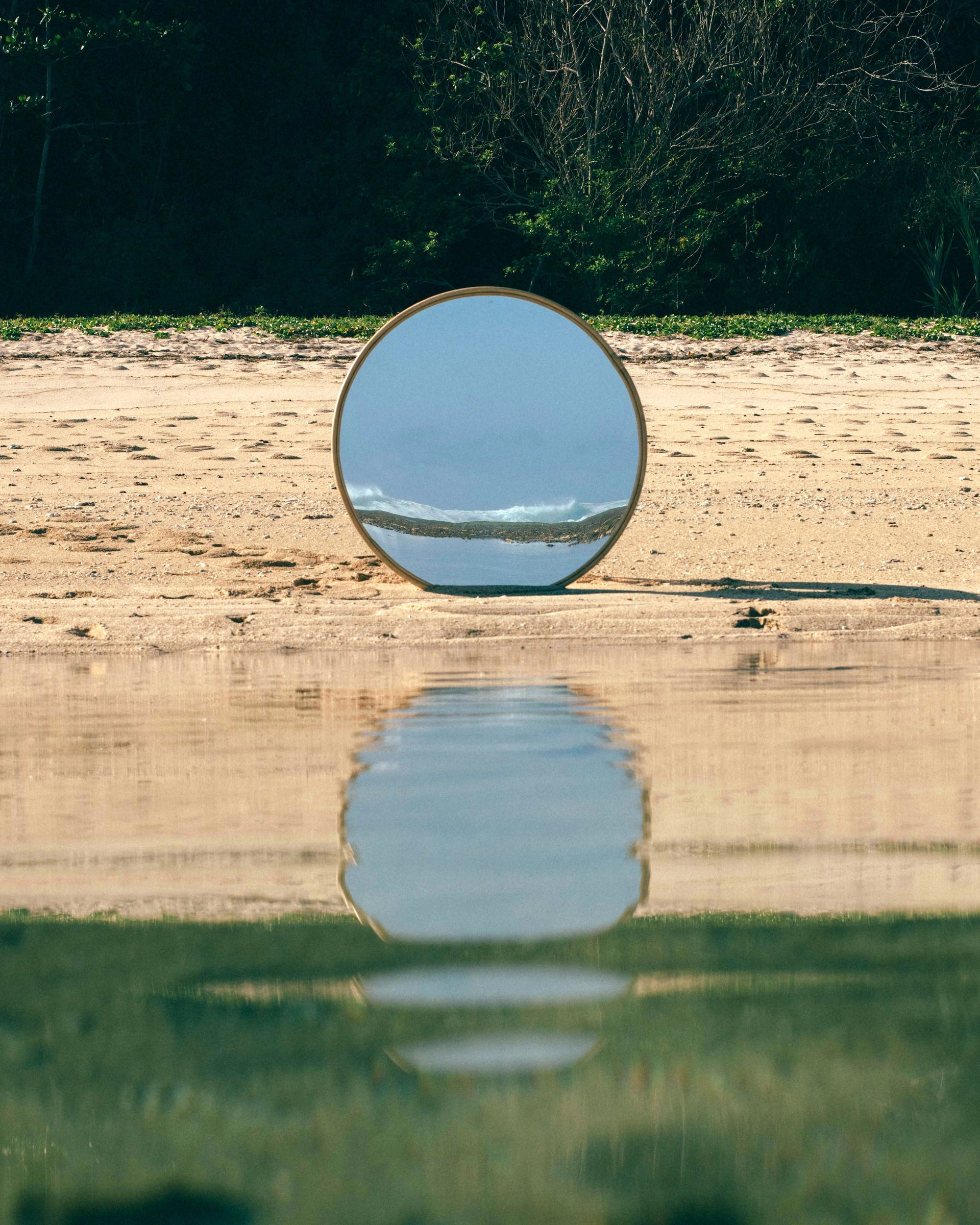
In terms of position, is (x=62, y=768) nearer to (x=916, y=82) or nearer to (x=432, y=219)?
(x=432, y=219)

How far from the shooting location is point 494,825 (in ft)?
10.0

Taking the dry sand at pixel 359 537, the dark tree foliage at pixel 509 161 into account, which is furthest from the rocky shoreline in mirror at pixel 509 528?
the dark tree foliage at pixel 509 161

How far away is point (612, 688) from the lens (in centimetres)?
491

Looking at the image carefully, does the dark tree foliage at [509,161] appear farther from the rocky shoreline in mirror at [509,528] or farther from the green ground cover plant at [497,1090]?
the green ground cover plant at [497,1090]

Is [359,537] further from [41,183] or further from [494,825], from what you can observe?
[41,183]

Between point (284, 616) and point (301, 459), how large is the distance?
3.34m

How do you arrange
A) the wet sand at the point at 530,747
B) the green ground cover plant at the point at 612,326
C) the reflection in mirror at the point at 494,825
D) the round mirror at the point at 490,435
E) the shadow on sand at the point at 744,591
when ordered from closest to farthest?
the reflection in mirror at the point at 494,825 < the wet sand at the point at 530,747 < the round mirror at the point at 490,435 < the shadow on sand at the point at 744,591 < the green ground cover plant at the point at 612,326

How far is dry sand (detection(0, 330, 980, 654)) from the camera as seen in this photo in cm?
624

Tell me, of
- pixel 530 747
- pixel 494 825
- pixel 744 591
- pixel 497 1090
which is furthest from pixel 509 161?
pixel 497 1090

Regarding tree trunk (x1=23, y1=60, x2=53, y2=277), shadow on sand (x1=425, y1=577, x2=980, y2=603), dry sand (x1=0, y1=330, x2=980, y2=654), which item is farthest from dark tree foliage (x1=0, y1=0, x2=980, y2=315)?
shadow on sand (x1=425, y1=577, x2=980, y2=603)

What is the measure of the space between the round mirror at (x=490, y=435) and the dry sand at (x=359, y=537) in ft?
1.14

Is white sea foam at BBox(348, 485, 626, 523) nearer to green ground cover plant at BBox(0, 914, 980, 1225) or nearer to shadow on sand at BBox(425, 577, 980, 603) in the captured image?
shadow on sand at BBox(425, 577, 980, 603)

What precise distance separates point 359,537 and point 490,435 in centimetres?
179

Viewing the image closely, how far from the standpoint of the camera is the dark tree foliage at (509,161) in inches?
837
